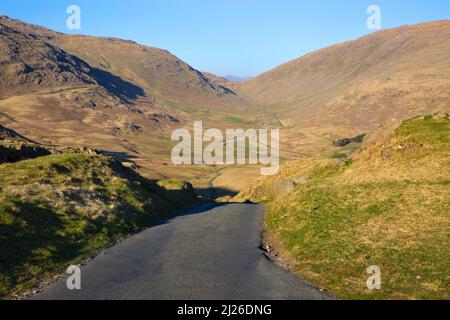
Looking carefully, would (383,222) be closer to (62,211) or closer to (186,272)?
(186,272)

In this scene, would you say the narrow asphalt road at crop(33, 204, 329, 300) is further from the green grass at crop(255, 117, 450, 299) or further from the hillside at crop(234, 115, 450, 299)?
the green grass at crop(255, 117, 450, 299)

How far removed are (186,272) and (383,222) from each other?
13.6 metres

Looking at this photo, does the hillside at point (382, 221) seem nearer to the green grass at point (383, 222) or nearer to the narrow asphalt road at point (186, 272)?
the green grass at point (383, 222)

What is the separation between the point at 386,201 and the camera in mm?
Result: 31484

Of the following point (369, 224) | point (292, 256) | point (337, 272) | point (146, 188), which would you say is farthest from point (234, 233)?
point (146, 188)

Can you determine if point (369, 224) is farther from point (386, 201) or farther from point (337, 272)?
point (337, 272)

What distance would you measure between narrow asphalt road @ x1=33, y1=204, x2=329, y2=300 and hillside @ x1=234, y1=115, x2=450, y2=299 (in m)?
2.10

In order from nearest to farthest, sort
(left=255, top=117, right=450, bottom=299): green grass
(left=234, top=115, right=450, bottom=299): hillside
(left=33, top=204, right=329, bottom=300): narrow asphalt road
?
(left=33, top=204, right=329, bottom=300): narrow asphalt road → (left=255, top=117, right=450, bottom=299): green grass → (left=234, top=115, right=450, bottom=299): hillside

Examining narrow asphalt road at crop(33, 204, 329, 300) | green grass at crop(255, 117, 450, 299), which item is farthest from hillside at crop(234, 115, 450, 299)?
narrow asphalt road at crop(33, 204, 329, 300)

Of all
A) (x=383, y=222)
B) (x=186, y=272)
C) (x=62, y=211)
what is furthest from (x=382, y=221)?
(x=62, y=211)

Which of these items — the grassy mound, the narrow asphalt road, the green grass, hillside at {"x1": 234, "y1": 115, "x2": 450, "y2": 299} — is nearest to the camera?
the narrow asphalt road

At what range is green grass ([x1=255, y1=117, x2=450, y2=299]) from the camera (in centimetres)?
2011

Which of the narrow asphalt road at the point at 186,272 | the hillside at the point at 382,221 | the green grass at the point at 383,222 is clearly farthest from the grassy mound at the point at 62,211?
Result: the green grass at the point at 383,222

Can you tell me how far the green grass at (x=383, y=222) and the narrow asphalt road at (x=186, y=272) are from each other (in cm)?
225
